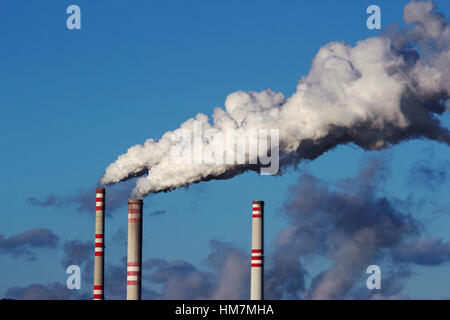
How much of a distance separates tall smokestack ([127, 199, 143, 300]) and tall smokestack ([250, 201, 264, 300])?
6058 mm

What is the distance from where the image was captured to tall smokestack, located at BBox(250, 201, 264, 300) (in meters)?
47.8

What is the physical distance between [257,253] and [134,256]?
21.4 ft

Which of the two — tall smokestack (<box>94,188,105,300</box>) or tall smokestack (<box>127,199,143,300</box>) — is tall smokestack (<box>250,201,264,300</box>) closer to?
tall smokestack (<box>127,199,143,300</box>)

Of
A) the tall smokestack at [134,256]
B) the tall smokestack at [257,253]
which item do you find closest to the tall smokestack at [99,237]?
the tall smokestack at [134,256]

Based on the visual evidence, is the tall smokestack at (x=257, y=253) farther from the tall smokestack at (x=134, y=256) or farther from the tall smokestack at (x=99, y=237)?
the tall smokestack at (x=99, y=237)

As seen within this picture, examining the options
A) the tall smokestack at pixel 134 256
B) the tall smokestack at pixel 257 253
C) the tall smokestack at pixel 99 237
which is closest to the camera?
the tall smokestack at pixel 257 253

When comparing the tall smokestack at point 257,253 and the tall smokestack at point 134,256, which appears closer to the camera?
the tall smokestack at point 257,253

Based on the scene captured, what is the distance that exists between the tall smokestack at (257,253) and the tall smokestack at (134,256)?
606 cm

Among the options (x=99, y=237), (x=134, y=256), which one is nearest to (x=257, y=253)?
(x=134, y=256)

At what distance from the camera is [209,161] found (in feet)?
156

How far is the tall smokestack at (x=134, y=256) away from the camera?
49344mm

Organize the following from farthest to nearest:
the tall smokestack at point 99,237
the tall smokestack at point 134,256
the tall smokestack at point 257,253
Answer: the tall smokestack at point 99,237
the tall smokestack at point 134,256
the tall smokestack at point 257,253
